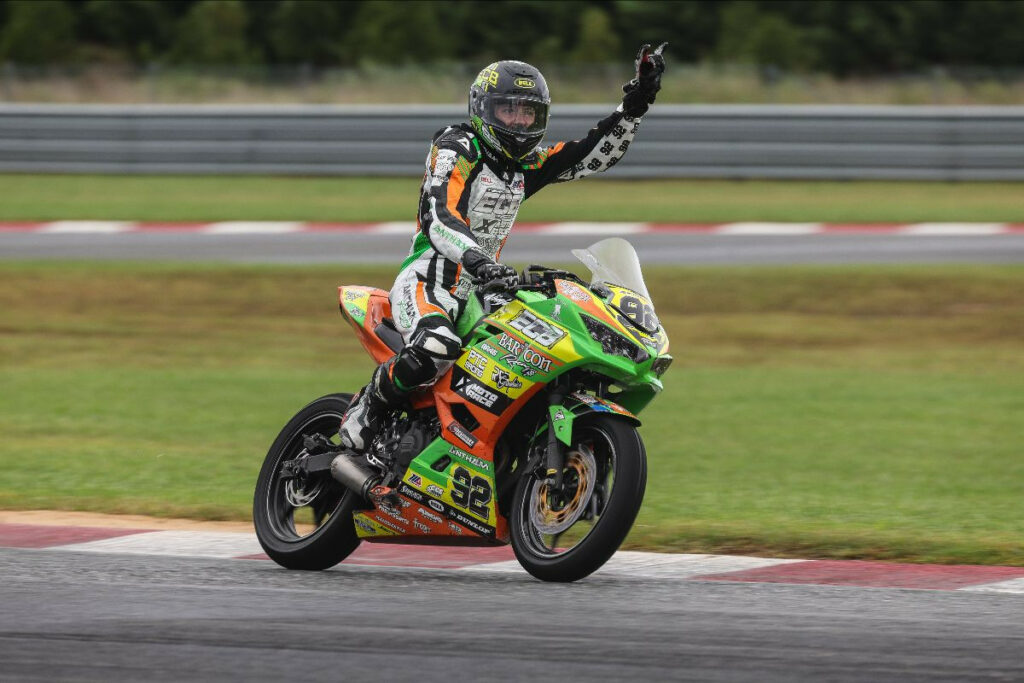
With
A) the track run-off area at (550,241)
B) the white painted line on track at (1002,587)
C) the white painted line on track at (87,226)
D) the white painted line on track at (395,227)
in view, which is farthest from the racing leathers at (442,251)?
the white painted line on track at (87,226)

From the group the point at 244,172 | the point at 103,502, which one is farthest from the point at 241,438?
the point at 244,172

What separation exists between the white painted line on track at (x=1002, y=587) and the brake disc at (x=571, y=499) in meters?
1.42

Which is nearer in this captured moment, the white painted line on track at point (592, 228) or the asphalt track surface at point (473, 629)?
the asphalt track surface at point (473, 629)

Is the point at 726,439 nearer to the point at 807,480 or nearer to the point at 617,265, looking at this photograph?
the point at 807,480

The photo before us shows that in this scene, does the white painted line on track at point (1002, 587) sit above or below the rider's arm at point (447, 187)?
below

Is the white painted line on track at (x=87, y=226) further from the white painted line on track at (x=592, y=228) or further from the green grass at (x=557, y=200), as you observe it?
the white painted line on track at (x=592, y=228)

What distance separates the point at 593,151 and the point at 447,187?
85 cm

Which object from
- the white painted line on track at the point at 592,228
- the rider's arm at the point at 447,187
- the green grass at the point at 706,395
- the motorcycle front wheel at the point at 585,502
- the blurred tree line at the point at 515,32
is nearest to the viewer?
the motorcycle front wheel at the point at 585,502

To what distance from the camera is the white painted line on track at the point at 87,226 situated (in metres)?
20.8

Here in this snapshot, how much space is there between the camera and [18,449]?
10.6 meters

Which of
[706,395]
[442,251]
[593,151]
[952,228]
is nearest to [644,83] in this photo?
[593,151]

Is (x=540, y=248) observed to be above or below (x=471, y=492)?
below

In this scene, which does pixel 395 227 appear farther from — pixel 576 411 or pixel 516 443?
pixel 576 411

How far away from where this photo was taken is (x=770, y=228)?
2011cm
